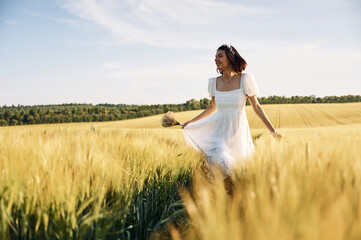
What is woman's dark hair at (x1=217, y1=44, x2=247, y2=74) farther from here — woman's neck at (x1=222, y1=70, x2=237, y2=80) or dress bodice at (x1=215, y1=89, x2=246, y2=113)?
dress bodice at (x1=215, y1=89, x2=246, y2=113)

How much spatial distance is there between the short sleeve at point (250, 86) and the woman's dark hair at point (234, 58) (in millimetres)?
241

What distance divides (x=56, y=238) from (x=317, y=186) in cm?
118

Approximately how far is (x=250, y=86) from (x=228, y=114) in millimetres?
460

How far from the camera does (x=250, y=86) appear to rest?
3482mm

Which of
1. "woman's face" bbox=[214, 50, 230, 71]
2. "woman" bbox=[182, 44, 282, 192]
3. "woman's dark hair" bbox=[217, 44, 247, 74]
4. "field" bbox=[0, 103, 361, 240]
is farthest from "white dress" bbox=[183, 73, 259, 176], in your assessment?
"field" bbox=[0, 103, 361, 240]

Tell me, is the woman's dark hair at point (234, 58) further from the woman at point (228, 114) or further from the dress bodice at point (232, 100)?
the dress bodice at point (232, 100)

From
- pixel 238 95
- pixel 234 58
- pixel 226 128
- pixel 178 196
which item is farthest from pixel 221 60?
pixel 178 196

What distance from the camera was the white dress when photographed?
321 centimetres

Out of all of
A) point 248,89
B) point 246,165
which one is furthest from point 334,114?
point 246,165

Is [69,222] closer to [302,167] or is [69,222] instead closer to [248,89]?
[302,167]

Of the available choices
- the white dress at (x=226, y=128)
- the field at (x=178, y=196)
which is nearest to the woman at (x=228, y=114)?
the white dress at (x=226, y=128)

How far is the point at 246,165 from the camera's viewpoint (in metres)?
1.48

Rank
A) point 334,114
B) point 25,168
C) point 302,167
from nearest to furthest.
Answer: point 302,167
point 25,168
point 334,114

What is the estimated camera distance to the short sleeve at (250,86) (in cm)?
348
